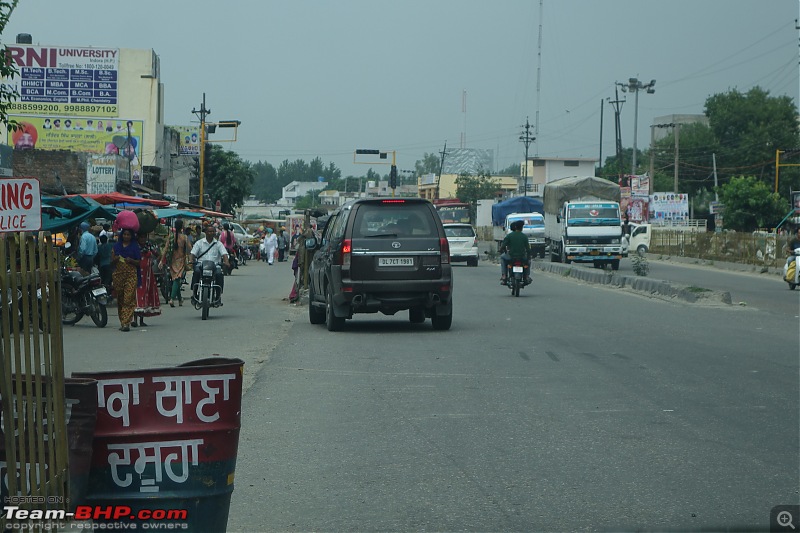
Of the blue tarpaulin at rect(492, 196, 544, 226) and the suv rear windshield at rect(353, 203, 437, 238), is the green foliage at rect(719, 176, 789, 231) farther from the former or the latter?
the suv rear windshield at rect(353, 203, 437, 238)

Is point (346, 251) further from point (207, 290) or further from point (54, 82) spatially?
point (54, 82)

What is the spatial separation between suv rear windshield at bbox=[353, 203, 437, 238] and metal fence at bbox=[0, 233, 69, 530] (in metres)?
11.3

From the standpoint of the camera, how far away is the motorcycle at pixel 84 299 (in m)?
17.0

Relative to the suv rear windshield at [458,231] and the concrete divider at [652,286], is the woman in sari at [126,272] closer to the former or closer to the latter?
the concrete divider at [652,286]

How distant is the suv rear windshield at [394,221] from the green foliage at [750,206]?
48.3m

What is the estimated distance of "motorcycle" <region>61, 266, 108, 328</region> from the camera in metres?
17.0

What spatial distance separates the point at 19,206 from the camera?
406 centimetres

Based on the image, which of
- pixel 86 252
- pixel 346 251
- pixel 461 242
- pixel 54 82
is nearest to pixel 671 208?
pixel 461 242

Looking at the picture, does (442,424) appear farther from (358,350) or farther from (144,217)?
(144,217)

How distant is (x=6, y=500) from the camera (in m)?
3.73

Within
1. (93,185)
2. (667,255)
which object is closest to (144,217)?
(93,185)

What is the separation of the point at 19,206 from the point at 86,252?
15.0 metres

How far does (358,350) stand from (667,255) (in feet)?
141

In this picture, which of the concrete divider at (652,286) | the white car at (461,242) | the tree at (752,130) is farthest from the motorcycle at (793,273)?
the tree at (752,130)
